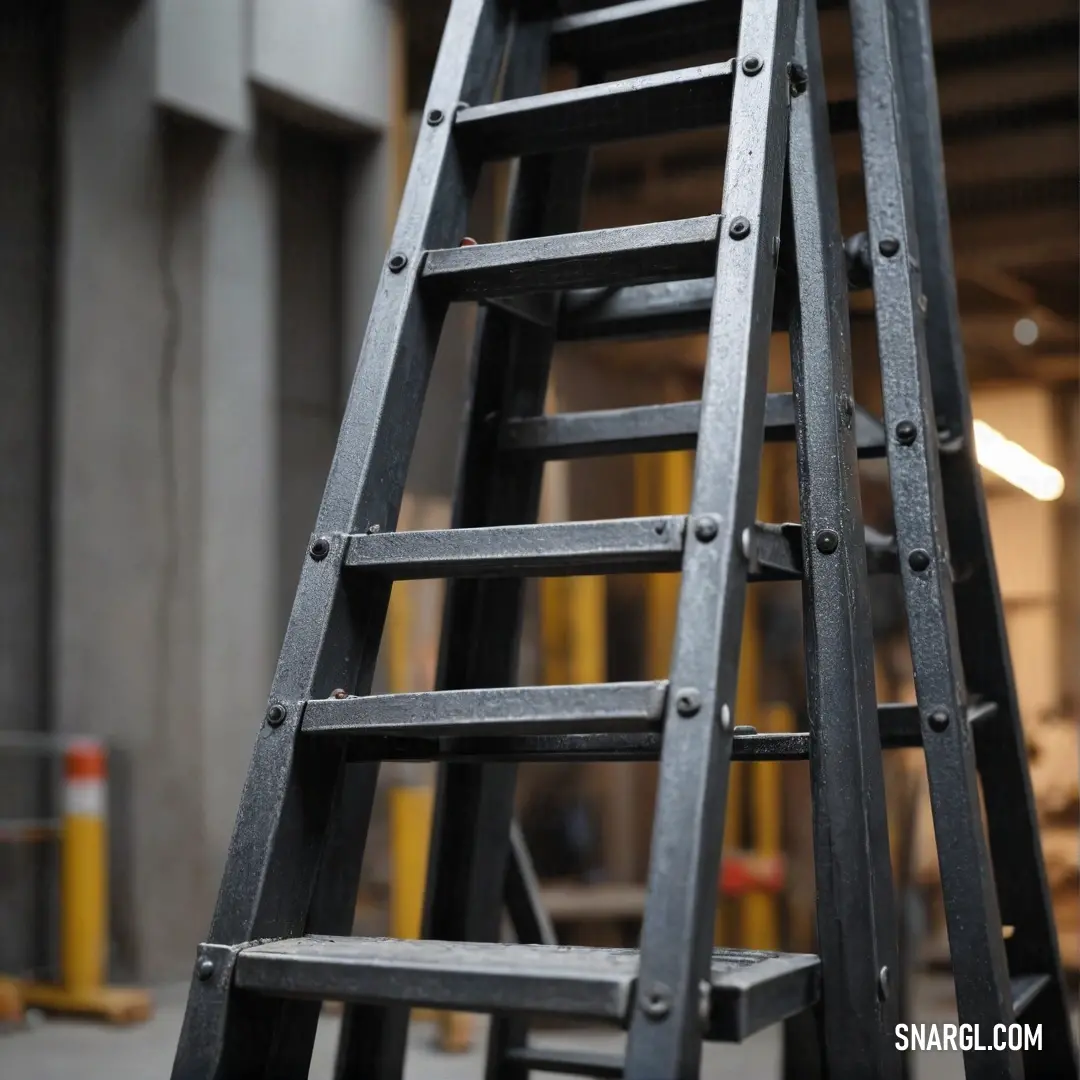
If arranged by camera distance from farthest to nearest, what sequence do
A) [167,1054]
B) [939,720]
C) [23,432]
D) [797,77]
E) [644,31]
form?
1. [23,432]
2. [167,1054]
3. [644,31]
4. [939,720]
5. [797,77]

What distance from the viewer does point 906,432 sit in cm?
221

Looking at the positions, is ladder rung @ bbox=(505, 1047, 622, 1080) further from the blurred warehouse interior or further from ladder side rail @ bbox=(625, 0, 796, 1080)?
the blurred warehouse interior

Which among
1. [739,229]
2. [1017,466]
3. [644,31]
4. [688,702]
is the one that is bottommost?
[688,702]

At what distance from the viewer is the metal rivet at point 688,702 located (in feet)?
4.84

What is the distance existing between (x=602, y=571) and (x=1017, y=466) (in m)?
10.2

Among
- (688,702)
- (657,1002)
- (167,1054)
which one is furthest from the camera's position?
(167,1054)

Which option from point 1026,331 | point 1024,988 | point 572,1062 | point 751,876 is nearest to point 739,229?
point 1024,988

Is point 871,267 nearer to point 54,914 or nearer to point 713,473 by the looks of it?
point 713,473

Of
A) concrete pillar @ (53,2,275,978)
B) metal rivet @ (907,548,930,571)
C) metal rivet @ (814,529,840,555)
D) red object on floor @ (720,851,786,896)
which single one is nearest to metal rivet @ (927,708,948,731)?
metal rivet @ (907,548,930,571)

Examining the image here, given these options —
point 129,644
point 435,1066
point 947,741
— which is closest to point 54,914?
point 129,644

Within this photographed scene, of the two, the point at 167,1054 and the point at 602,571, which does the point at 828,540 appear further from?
the point at 167,1054

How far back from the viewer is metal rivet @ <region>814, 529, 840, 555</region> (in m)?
1.92

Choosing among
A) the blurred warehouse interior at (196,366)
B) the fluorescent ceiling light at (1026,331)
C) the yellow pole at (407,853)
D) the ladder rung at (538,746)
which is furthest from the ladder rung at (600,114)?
the fluorescent ceiling light at (1026,331)

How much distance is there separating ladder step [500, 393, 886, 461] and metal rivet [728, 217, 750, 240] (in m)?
0.66
